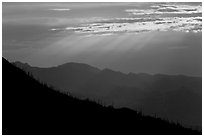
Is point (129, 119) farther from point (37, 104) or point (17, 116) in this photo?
point (17, 116)

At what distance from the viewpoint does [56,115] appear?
25.7 metres

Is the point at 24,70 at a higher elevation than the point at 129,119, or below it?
higher

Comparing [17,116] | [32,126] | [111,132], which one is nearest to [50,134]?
[32,126]

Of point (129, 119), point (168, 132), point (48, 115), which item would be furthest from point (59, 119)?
point (168, 132)

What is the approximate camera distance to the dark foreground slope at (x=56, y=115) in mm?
23531

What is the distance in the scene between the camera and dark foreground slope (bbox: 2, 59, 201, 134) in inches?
926

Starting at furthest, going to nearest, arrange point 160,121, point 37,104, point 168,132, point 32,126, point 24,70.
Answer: point 24,70, point 160,121, point 168,132, point 37,104, point 32,126

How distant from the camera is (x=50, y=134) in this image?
22.4 metres

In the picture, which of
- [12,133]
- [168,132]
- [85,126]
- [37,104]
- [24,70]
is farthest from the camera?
[24,70]

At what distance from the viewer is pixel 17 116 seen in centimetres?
2397

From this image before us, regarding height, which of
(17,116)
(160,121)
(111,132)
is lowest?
(160,121)

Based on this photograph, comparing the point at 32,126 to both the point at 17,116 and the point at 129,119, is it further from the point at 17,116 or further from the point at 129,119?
the point at 129,119

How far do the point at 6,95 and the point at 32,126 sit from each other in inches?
181

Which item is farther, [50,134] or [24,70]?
[24,70]
